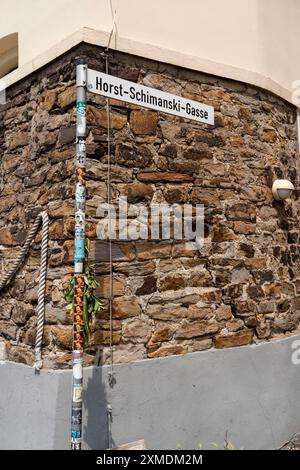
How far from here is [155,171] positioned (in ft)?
12.3

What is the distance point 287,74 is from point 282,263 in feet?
6.81

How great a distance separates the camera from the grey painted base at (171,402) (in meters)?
3.18

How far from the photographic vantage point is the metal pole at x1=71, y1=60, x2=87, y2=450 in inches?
98.7

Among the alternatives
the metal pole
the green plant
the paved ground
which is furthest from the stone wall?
the paved ground

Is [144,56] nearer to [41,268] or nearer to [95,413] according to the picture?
[41,268]

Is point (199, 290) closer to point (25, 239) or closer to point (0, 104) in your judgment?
point (25, 239)

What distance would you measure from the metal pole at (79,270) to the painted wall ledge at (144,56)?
3.01ft

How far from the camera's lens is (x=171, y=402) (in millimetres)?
3549

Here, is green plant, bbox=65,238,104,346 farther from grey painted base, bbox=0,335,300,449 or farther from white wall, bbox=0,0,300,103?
white wall, bbox=0,0,300,103

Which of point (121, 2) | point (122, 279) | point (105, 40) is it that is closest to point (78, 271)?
point (122, 279)

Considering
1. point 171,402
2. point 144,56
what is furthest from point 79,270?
point 144,56

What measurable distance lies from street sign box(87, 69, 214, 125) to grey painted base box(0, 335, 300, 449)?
187 centimetres

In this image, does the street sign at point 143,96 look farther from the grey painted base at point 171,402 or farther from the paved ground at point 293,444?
the paved ground at point 293,444
